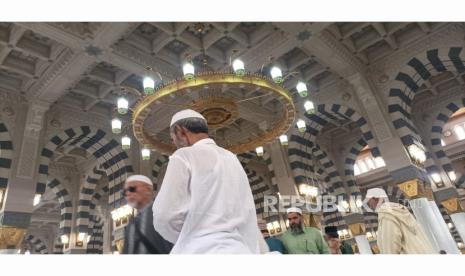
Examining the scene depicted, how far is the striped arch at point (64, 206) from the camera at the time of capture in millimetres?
11600

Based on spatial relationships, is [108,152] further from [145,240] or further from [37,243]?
[37,243]

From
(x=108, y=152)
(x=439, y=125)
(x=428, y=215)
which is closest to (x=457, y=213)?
(x=428, y=215)

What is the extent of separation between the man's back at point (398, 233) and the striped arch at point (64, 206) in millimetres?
10903

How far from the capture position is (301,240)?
3.90 metres

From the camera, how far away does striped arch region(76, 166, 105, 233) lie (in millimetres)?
11258

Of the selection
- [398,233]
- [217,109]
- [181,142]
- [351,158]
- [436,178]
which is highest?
[351,158]

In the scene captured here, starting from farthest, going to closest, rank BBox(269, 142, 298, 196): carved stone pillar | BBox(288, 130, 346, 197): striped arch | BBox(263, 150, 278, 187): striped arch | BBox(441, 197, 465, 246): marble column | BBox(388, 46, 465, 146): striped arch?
1. BBox(263, 150, 278, 187): striped arch
2. BBox(288, 130, 346, 197): striped arch
3. BBox(269, 142, 298, 196): carved stone pillar
4. BBox(441, 197, 465, 246): marble column
5. BBox(388, 46, 465, 146): striped arch

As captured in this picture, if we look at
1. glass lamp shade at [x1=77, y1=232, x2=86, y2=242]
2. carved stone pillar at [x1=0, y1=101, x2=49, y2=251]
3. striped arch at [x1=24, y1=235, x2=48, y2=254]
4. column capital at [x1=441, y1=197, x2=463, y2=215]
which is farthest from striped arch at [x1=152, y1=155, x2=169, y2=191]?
striped arch at [x1=24, y1=235, x2=48, y2=254]

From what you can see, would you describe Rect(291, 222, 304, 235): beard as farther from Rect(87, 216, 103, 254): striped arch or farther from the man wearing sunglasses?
Rect(87, 216, 103, 254): striped arch

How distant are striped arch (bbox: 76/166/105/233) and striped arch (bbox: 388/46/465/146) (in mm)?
10301

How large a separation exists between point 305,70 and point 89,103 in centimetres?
629

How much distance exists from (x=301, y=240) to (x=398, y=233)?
1080 millimetres
